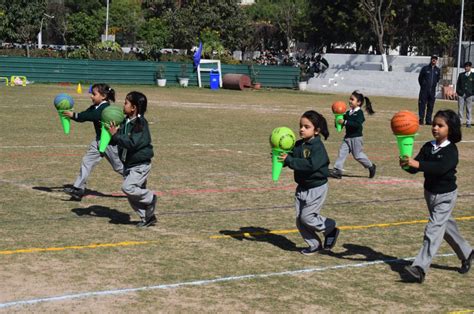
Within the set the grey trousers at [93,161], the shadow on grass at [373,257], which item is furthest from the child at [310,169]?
the grey trousers at [93,161]

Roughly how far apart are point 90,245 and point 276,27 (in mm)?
94966

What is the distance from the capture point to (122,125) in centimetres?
998

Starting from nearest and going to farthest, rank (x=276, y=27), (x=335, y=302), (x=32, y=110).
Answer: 1. (x=335, y=302)
2. (x=32, y=110)
3. (x=276, y=27)

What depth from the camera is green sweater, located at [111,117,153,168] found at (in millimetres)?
9750

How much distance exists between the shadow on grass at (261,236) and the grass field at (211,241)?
15 millimetres

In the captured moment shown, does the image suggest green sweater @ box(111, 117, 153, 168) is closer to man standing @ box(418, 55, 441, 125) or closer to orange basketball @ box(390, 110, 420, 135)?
orange basketball @ box(390, 110, 420, 135)

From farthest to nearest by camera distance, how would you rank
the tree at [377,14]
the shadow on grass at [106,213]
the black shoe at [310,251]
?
the tree at [377,14], the shadow on grass at [106,213], the black shoe at [310,251]

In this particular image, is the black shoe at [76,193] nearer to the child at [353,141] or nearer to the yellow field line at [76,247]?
the yellow field line at [76,247]

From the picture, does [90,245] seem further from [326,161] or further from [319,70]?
[319,70]

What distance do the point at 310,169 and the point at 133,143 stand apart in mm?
2315

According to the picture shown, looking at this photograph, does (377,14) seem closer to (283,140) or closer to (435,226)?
(283,140)

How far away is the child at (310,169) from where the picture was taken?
8.65 metres

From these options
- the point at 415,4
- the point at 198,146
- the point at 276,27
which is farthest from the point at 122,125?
the point at 276,27

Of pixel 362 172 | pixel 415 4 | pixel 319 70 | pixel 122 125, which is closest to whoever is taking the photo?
pixel 122 125
